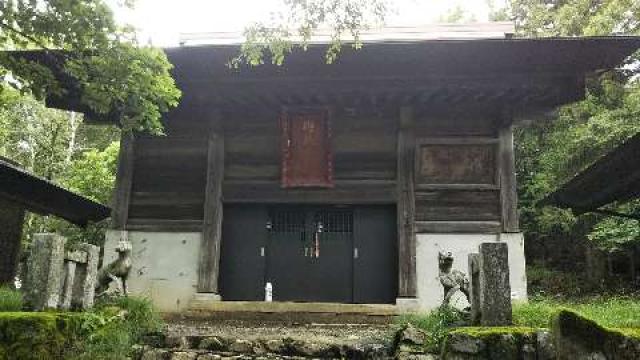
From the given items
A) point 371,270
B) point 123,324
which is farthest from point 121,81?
point 371,270

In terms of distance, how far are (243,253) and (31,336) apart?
695 cm

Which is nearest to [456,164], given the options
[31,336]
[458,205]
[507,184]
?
[458,205]

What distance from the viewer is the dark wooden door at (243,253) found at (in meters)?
12.8

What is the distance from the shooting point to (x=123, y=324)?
796cm

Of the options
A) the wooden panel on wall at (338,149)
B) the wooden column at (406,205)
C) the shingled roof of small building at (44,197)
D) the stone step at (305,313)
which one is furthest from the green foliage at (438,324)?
the shingled roof of small building at (44,197)

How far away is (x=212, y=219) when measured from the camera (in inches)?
499

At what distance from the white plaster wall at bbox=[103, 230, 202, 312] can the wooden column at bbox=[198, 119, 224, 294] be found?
23 cm

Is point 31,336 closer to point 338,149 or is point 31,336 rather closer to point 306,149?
point 306,149

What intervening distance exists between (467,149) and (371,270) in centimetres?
362

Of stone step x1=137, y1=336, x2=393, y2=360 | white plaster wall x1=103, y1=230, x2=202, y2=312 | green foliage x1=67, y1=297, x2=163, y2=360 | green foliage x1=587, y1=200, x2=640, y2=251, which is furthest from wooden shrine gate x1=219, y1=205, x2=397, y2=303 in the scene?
green foliage x1=587, y1=200, x2=640, y2=251

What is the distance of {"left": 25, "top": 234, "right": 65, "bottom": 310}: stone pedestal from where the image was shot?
269 inches

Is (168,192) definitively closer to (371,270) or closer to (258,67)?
(258,67)

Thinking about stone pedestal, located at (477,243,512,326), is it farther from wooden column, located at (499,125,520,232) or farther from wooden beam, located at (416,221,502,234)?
wooden column, located at (499,125,520,232)

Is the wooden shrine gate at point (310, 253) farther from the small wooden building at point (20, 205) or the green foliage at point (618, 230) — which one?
the green foliage at point (618, 230)
